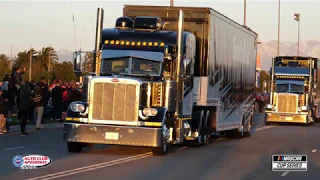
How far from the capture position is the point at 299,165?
46.3 ft

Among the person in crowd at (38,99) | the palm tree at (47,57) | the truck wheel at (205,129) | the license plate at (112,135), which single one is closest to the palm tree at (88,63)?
the license plate at (112,135)

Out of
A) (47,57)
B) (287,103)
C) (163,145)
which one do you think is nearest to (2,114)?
(163,145)

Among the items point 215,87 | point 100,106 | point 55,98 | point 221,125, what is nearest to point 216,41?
point 215,87

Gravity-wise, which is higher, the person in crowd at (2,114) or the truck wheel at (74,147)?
the person in crowd at (2,114)

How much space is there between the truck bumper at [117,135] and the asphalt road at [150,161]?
40 centimetres

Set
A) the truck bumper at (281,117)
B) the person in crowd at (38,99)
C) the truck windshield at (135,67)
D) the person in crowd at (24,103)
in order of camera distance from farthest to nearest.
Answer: the truck bumper at (281,117), the person in crowd at (38,99), the person in crowd at (24,103), the truck windshield at (135,67)

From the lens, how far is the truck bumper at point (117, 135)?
19266 mm

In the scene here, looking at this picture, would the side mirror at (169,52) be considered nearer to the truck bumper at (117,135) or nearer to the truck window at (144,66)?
the truck window at (144,66)

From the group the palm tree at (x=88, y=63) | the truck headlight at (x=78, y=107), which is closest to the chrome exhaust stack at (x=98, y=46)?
the palm tree at (x=88, y=63)

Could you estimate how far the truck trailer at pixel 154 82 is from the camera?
1947 cm

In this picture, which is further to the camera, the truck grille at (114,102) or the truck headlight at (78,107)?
the truck headlight at (78,107)

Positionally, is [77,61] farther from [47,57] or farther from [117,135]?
[47,57]

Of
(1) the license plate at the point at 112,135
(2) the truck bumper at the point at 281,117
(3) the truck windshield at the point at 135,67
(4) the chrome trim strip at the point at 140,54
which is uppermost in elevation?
(4) the chrome trim strip at the point at 140,54

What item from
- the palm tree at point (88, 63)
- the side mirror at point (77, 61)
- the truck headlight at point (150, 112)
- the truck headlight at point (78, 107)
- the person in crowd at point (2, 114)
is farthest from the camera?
the person in crowd at point (2, 114)
